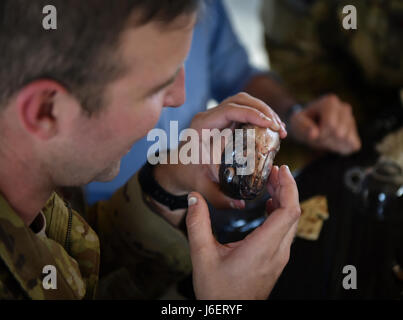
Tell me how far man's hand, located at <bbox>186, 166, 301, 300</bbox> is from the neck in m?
0.16

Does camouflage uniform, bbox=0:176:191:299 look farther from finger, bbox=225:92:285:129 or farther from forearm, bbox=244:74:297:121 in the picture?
forearm, bbox=244:74:297:121

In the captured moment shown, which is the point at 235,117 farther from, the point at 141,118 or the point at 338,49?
the point at 338,49

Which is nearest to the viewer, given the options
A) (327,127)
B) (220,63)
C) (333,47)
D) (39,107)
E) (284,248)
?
(39,107)

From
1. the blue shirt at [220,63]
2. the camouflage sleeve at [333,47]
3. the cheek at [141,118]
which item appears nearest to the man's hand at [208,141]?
the cheek at [141,118]

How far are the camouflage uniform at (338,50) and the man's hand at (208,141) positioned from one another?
2.53ft

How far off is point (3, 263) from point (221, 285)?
218mm

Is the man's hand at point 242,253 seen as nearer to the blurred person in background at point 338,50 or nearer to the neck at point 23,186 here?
the neck at point 23,186

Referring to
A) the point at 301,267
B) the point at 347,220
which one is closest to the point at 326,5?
the point at 347,220

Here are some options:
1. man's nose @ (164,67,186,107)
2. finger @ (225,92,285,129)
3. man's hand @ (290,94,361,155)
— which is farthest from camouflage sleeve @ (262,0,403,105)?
man's nose @ (164,67,186,107)

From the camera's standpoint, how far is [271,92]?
1.05 metres

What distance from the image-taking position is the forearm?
3.29 feet

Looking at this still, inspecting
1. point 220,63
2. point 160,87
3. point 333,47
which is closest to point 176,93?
point 160,87

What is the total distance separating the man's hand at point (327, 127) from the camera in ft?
2.98

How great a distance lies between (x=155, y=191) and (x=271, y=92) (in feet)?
1.77
